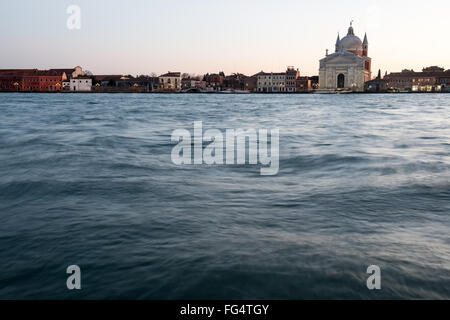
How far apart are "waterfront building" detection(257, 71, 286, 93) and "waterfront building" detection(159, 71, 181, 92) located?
49.7ft

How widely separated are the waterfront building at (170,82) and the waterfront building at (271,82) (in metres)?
15.1

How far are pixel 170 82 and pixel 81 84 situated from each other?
15663mm

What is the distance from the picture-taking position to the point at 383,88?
78625 millimetres

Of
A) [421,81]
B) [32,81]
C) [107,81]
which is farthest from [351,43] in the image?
[32,81]

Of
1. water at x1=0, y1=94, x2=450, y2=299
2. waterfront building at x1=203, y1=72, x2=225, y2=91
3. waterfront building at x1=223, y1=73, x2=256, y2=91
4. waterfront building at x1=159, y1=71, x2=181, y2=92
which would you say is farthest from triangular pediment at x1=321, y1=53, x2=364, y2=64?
water at x1=0, y1=94, x2=450, y2=299

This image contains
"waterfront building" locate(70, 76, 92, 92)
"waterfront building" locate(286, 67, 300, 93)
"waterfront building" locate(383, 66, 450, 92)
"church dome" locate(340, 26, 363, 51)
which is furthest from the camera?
"church dome" locate(340, 26, 363, 51)

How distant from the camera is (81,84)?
237ft

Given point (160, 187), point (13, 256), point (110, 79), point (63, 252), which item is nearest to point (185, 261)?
point (63, 252)

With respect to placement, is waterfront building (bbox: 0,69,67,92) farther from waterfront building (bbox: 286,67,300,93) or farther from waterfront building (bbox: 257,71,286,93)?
waterfront building (bbox: 286,67,300,93)

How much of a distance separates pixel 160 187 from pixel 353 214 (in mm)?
1927

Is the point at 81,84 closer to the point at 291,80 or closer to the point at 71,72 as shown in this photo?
the point at 71,72

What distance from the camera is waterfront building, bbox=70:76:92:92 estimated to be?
2832 inches

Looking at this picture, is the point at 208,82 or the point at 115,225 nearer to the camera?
the point at 115,225

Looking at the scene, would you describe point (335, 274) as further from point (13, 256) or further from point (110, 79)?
point (110, 79)
